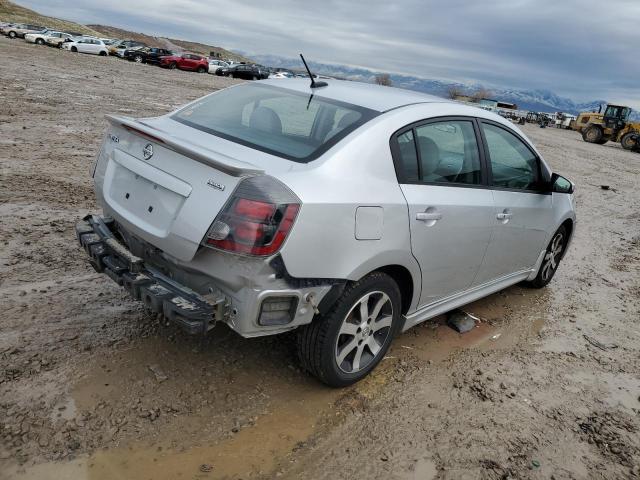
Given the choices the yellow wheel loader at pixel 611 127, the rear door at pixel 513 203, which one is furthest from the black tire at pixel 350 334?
the yellow wheel loader at pixel 611 127

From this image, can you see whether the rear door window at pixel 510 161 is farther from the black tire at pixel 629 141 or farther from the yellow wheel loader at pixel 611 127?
the yellow wheel loader at pixel 611 127

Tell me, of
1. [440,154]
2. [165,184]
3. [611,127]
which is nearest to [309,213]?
[165,184]

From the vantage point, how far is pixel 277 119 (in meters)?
3.42

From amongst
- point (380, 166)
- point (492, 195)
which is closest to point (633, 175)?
point (492, 195)

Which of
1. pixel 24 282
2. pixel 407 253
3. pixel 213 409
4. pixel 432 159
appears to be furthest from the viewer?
pixel 24 282

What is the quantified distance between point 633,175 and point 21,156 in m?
18.7

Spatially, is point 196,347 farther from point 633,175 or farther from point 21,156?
point 633,175

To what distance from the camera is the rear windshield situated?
3029mm

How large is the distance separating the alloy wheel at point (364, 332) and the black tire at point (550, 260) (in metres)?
2.60

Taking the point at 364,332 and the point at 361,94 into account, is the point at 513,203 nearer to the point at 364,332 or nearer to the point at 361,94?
the point at 361,94

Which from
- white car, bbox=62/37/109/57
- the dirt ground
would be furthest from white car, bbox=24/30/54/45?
the dirt ground

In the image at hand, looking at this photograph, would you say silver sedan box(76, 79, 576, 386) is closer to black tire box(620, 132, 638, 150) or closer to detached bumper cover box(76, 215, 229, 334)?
detached bumper cover box(76, 215, 229, 334)

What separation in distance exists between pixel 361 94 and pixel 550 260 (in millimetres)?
2965

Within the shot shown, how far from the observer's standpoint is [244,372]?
329 centimetres
